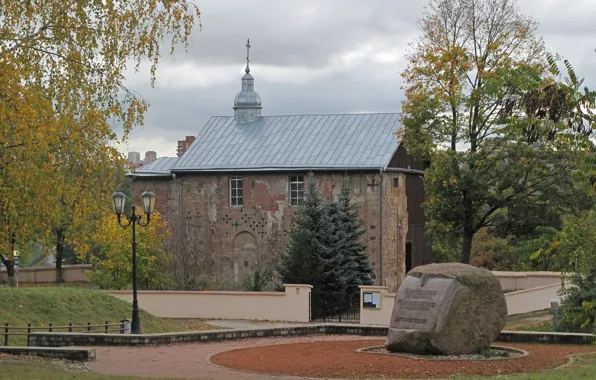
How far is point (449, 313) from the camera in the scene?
59.8ft

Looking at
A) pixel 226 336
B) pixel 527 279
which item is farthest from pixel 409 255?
pixel 226 336

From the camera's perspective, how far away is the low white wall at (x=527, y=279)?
36438mm

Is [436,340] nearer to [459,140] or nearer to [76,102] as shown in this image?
[76,102]

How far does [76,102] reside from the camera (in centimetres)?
1642

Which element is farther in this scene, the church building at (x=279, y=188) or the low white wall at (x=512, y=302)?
the church building at (x=279, y=188)

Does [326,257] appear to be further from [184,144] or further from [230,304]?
[184,144]

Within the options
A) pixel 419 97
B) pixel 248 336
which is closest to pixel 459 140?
pixel 419 97

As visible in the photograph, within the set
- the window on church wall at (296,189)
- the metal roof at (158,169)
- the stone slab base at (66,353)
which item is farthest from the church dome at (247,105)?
the stone slab base at (66,353)

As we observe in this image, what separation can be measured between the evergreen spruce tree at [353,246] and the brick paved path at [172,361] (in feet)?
45.4

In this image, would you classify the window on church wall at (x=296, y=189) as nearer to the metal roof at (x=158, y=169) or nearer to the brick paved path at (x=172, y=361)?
the metal roof at (x=158, y=169)

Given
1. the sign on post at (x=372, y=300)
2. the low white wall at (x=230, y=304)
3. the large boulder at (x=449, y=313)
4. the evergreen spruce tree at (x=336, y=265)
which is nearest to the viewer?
the large boulder at (x=449, y=313)

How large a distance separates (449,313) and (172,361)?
5.29m

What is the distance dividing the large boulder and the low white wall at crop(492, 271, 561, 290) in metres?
18.0

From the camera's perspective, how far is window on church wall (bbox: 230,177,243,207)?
144 ft
